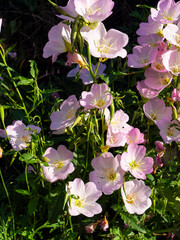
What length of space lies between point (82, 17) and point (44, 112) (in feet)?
2.17

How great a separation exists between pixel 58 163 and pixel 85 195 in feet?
0.52

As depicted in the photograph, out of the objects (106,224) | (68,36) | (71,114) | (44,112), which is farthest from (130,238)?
(68,36)

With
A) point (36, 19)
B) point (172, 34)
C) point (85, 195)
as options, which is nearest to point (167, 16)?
point (172, 34)

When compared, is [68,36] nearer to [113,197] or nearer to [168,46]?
[168,46]

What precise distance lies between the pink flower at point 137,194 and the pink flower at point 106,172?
0.07 m

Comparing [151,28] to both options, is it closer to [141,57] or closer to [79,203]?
[141,57]

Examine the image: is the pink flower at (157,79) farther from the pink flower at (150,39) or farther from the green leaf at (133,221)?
the green leaf at (133,221)

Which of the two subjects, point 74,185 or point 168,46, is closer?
point 74,185

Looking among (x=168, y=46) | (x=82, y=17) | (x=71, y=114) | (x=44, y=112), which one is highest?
(x=82, y=17)

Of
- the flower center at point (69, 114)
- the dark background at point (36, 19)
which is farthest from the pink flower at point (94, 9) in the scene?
the dark background at point (36, 19)

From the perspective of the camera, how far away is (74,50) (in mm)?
1220

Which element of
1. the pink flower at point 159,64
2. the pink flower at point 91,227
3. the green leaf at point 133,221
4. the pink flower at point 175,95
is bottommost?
the pink flower at point 91,227

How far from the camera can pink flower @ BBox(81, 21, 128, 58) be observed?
1.23 metres

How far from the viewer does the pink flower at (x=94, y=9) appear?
116cm
